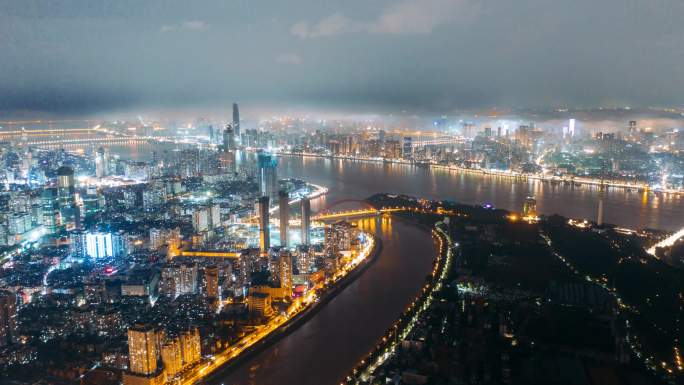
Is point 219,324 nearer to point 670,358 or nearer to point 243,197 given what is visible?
point 670,358

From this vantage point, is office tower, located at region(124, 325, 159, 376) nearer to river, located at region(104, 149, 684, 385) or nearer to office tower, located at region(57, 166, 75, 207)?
river, located at region(104, 149, 684, 385)

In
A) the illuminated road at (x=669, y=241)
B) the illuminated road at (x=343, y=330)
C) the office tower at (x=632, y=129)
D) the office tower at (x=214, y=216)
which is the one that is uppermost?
the office tower at (x=632, y=129)

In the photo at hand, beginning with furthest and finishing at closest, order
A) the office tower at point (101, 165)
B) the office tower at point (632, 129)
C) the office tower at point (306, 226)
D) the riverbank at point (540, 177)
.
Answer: the office tower at point (632, 129) < the office tower at point (101, 165) < the riverbank at point (540, 177) < the office tower at point (306, 226)

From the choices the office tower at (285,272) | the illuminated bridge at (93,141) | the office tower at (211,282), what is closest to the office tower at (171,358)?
the office tower at (211,282)

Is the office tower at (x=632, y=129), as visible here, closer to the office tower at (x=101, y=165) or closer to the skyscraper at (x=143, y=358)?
the office tower at (x=101, y=165)

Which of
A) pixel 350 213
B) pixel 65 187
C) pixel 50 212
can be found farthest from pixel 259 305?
pixel 65 187

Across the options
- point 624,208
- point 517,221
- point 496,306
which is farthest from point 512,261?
point 624,208
